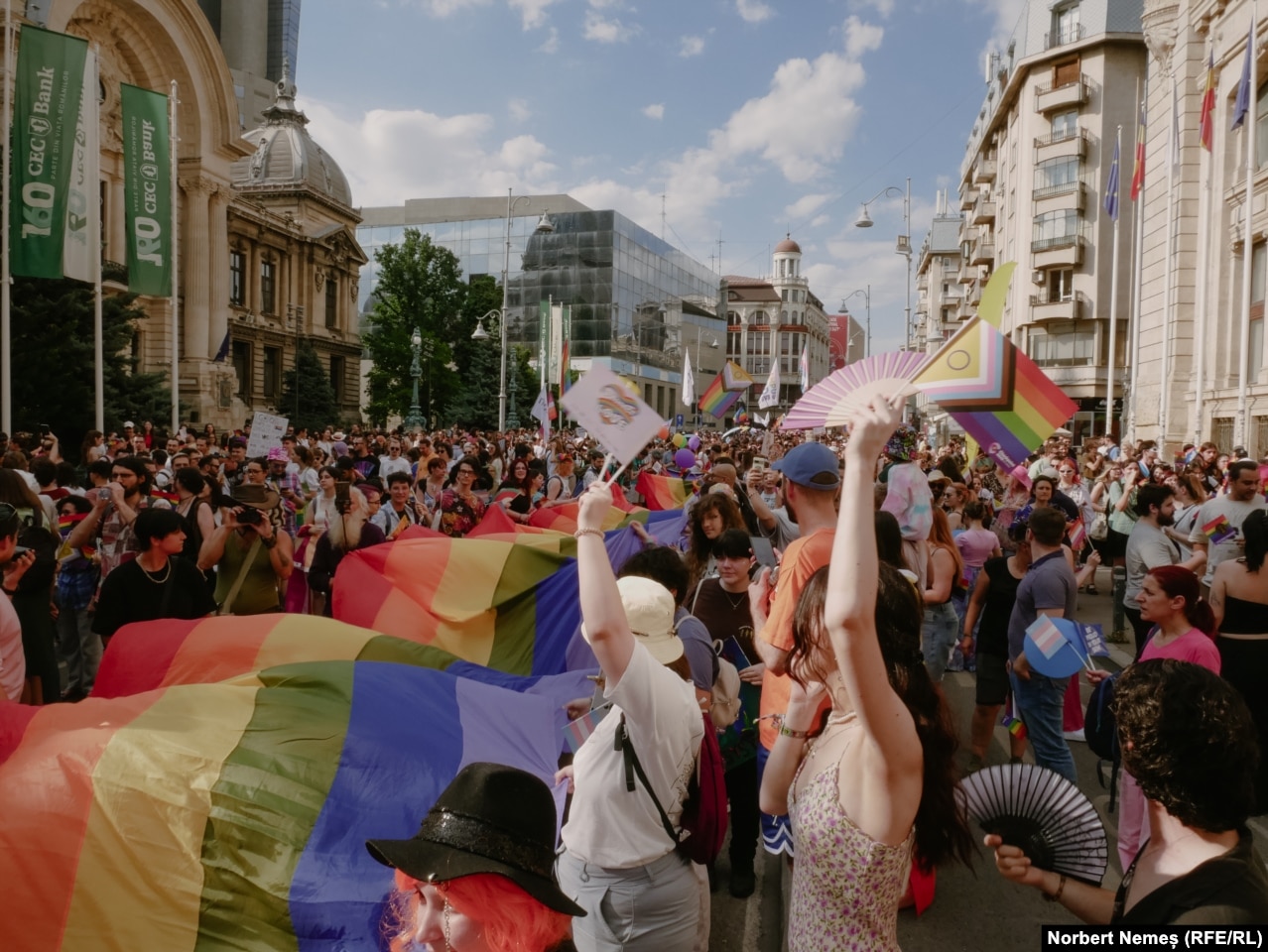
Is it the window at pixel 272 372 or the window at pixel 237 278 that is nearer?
the window at pixel 237 278

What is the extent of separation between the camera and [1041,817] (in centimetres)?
214

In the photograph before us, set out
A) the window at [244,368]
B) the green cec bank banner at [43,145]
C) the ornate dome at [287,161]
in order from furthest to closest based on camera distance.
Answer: the ornate dome at [287,161]
the window at [244,368]
the green cec bank banner at [43,145]

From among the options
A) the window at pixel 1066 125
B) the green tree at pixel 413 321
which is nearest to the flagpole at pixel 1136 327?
the window at pixel 1066 125

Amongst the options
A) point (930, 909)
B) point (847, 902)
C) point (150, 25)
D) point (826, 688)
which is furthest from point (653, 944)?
point (150, 25)

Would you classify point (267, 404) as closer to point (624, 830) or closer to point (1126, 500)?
point (1126, 500)

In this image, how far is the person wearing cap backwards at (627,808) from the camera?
252 cm

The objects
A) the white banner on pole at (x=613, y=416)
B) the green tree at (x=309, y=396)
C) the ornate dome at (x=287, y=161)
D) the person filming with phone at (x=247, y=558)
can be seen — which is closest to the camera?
the white banner on pole at (x=613, y=416)

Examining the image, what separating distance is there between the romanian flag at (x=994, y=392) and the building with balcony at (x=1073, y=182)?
1657 inches

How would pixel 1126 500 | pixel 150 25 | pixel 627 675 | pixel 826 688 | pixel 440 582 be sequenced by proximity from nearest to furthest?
1. pixel 826 688
2. pixel 627 675
3. pixel 440 582
4. pixel 1126 500
5. pixel 150 25

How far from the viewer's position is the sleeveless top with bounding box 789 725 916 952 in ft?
6.91

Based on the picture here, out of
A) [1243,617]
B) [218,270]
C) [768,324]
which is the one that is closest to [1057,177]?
[218,270]

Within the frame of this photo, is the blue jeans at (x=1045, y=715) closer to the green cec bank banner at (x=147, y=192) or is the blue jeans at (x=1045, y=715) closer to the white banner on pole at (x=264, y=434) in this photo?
the white banner on pole at (x=264, y=434)

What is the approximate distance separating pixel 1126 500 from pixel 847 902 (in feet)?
34.2

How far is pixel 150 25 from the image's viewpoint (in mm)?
35688
